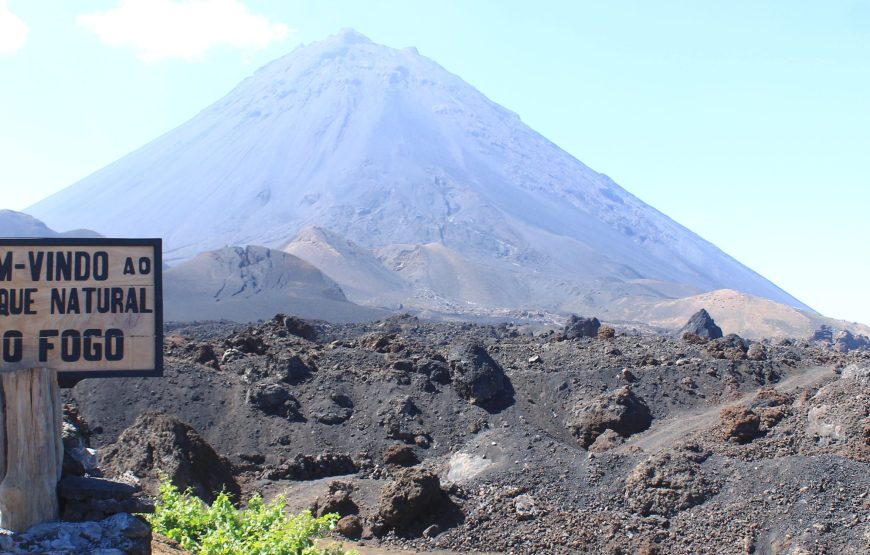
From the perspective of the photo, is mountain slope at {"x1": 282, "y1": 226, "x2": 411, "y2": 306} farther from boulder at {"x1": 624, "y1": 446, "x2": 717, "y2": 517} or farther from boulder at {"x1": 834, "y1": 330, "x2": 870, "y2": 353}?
boulder at {"x1": 624, "y1": 446, "x2": 717, "y2": 517}

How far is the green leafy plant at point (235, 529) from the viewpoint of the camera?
7.07 m

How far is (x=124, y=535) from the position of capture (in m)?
6.45

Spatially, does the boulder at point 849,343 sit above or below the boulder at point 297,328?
below

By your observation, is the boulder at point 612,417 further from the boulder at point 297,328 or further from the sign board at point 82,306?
the sign board at point 82,306

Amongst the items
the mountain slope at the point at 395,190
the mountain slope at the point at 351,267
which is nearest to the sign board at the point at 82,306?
the mountain slope at the point at 351,267

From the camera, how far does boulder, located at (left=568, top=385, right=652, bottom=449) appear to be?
17.7m

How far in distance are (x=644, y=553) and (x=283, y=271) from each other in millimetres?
53695

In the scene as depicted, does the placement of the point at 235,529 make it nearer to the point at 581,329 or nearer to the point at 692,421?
the point at 692,421

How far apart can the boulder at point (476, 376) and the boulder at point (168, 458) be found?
551 centimetres

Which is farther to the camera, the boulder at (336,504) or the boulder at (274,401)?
the boulder at (274,401)

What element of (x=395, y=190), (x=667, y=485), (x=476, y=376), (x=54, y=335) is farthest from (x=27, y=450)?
(x=395, y=190)

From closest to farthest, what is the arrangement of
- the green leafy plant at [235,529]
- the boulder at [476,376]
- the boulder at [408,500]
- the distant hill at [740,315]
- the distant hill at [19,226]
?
the green leafy plant at [235,529]
the boulder at [408,500]
the boulder at [476,376]
the distant hill at [740,315]
the distant hill at [19,226]

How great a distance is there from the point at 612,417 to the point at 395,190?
104847mm

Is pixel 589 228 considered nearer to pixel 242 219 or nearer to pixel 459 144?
pixel 459 144
